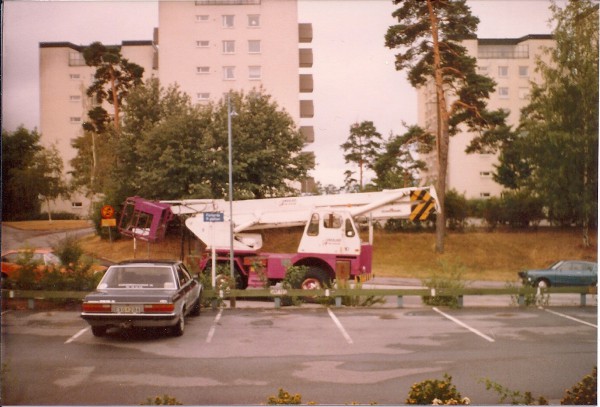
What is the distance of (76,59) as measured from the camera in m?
6.65

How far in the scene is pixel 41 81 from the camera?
261 inches

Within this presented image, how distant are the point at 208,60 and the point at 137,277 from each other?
8.60 feet

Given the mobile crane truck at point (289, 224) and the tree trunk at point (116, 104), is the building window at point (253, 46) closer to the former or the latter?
the tree trunk at point (116, 104)

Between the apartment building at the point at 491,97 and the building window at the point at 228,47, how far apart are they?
2155mm

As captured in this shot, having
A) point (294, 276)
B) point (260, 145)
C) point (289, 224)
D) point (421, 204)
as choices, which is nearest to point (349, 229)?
point (289, 224)

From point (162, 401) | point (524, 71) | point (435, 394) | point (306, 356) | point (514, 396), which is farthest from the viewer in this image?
point (524, 71)

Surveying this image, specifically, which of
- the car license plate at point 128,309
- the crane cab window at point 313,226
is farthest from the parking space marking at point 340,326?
the car license plate at point 128,309

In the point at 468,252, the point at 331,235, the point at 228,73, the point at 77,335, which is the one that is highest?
the point at 228,73

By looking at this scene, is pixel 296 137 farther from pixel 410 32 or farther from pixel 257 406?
Answer: pixel 257 406

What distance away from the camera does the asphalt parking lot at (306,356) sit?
5.95 metres

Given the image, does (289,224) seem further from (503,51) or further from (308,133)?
(503,51)

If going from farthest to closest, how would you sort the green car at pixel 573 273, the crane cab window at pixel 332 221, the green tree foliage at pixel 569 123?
the crane cab window at pixel 332 221 < the green car at pixel 573 273 < the green tree foliage at pixel 569 123

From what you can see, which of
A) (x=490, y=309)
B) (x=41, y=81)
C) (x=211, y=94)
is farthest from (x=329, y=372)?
(x=41, y=81)

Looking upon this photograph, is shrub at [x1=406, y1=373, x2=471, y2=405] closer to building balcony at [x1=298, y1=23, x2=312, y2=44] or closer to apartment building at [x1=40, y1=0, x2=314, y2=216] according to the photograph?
apartment building at [x1=40, y1=0, x2=314, y2=216]
